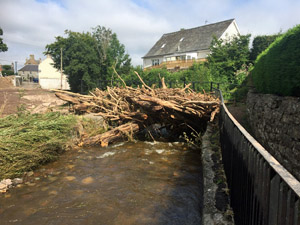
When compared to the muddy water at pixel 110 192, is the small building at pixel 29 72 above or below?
above

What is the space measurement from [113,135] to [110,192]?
404 cm

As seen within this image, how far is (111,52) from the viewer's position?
2778cm

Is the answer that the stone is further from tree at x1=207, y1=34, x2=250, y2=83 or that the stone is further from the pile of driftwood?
tree at x1=207, y1=34, x2=250, y2=83

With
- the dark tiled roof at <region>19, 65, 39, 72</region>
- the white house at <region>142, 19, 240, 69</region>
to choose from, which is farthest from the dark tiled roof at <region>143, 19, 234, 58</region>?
the dark tiled roof at <region>19, 65, 39, 72</region>

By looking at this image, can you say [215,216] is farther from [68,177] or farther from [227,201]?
[68,177]

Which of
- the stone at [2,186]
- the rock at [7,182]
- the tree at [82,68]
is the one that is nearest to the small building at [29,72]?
the tree at [82,68]

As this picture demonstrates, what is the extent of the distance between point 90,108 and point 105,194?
6.60 m

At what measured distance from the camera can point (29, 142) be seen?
591cm

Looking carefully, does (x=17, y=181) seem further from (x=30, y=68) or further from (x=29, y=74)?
(x=30, y=68)

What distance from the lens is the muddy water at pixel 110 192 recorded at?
3.98 meters

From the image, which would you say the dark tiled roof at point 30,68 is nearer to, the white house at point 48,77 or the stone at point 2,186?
the white house at point 48,77

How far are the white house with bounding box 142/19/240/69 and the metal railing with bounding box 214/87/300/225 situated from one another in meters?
29.9

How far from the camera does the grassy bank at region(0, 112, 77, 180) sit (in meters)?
5.38

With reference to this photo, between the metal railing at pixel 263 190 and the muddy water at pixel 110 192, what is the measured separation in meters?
1.84
